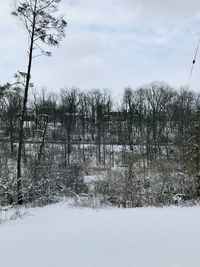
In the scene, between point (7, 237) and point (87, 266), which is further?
point (7, 237)

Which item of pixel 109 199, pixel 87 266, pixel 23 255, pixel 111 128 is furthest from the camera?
pixel 111 128

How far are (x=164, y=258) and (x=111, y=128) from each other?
75.1m

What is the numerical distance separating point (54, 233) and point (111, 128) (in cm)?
7261

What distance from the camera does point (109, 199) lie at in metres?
19.5

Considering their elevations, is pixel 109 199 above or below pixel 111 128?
below

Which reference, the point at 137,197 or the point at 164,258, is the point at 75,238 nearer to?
the point at 164,258

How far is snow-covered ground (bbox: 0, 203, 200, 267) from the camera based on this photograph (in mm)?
6477

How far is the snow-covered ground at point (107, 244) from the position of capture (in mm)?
6477

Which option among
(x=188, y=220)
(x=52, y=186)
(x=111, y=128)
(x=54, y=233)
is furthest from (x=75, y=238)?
(x=111, y=128)

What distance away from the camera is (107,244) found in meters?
7.57

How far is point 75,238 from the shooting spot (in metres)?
8.25

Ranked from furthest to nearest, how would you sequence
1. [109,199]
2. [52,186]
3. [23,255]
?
Answer: 1. [52,186]
2. [109,199]
3. [23,255]

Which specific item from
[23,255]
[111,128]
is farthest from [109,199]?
[111,128]

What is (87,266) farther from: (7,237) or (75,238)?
(7,237)
